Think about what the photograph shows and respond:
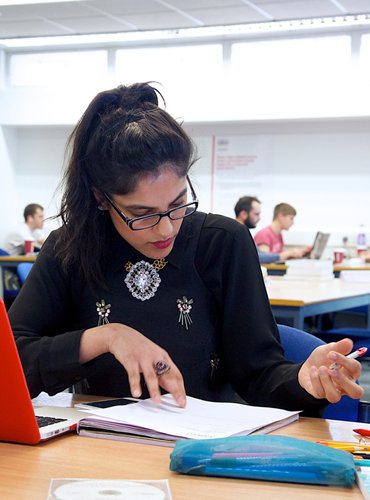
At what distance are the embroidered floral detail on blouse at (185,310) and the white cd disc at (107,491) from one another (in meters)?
0.71

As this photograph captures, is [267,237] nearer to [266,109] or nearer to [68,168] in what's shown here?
[266,109]

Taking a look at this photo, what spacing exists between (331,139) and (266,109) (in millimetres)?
801

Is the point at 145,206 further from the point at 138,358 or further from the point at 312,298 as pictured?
the point at 312,298

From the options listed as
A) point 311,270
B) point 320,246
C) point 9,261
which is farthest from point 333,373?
point 9,261

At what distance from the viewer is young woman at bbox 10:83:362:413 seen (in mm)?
1494

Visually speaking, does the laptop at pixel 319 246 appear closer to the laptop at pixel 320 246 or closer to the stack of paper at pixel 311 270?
the laptop at pixel 320 246

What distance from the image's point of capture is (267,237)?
27.9ft

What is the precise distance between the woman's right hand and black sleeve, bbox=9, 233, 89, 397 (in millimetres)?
58

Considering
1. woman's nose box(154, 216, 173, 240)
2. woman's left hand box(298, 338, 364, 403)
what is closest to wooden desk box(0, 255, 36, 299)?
woman's nose box(154, 216, 173, 240)

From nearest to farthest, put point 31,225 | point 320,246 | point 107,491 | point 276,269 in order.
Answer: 1. point 107,491
2. point 276,269
3. point 320,246
4. point 31,225

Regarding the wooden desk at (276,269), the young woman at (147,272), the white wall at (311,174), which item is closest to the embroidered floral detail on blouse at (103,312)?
the young woman at (147,272)

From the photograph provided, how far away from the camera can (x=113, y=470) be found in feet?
3.21

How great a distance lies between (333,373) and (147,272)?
0.53 meters

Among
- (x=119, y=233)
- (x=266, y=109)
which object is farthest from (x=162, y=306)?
(x=266, y=109)
